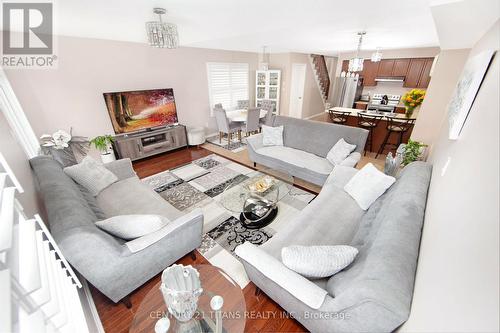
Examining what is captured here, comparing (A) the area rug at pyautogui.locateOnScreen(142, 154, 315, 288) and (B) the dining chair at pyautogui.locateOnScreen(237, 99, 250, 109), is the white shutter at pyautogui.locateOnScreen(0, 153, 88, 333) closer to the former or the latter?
(A) the area rug at pyautogui.locateOnScreen(142, 154, 315, 288)

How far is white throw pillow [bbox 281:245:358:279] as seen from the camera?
1.17 meters

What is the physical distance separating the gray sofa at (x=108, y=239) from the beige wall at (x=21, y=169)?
0.35ft

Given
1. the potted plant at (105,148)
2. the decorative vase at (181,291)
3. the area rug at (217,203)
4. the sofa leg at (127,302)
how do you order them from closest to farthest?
1. the decorative vase at (181,291)
2. the sofa leg at (127,302)
3. the area rug at (217,203)
4. the potted plant at (105,148)

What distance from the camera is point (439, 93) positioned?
9.52 feet

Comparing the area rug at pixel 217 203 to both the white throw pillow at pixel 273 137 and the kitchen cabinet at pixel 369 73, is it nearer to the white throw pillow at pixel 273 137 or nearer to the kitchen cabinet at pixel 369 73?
the white throw pillow at pixel 273 137

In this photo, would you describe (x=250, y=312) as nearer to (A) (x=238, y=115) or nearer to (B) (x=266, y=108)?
(A) (x=238, y=115)

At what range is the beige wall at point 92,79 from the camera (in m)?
2.90

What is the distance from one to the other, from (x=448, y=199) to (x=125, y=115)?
4.55 m

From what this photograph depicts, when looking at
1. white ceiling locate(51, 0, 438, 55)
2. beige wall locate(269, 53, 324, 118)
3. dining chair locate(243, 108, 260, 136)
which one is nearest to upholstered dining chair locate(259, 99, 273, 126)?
dining chair locate(243, 108, 260, 136)

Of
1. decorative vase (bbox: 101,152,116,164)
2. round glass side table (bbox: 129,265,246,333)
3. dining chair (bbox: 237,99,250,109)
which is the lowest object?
round glass side table (bbox: 129,265,246,333)

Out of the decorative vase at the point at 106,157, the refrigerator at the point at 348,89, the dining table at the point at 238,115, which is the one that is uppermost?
the refrigerator at the point at 348,89

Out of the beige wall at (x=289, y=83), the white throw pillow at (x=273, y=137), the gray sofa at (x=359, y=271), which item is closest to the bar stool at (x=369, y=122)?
the white throw pillow at (x=273, y=137)

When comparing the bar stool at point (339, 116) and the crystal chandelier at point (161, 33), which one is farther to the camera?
the bar stool at point (339, 116)

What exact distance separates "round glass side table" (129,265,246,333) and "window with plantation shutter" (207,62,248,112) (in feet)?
15.1
